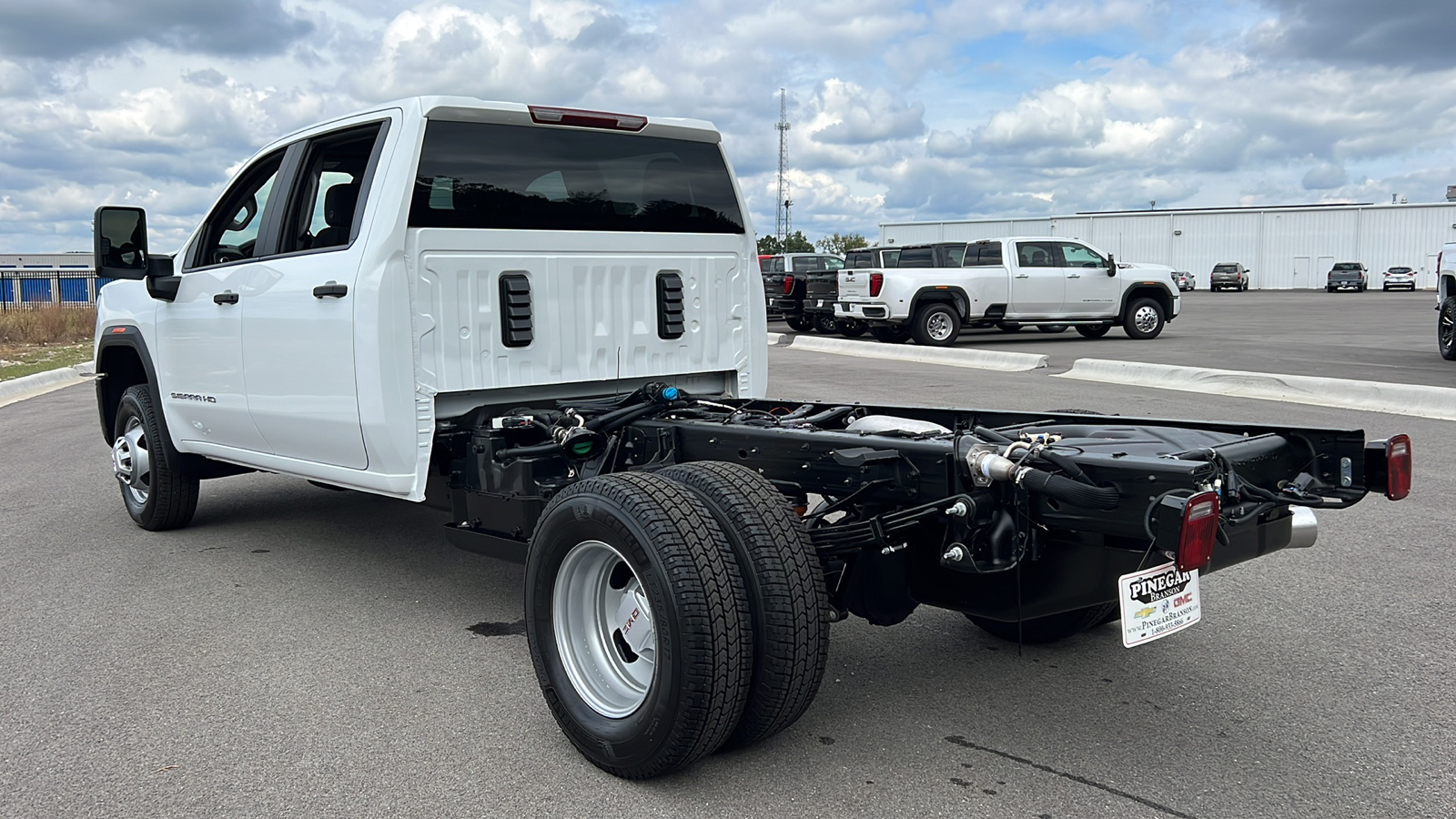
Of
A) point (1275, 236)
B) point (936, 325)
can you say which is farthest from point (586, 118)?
point (1275, 236)

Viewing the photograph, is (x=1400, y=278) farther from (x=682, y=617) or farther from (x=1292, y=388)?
(x=682, y=617)

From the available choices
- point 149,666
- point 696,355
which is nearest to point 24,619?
point 149,666

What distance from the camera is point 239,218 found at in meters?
5.93

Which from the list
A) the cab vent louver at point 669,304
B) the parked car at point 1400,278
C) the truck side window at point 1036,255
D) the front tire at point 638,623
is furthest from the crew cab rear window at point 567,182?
the parked car at point 1400,278

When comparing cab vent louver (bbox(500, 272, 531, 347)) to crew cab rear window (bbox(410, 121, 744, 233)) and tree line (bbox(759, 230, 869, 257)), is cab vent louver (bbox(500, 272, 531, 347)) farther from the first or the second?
tree line (bbox(759, 230, 869, 257))

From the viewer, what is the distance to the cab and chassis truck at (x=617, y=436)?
3188mm

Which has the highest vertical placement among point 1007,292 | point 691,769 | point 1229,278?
point 1229,278

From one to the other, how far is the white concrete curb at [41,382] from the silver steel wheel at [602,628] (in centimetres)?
1317

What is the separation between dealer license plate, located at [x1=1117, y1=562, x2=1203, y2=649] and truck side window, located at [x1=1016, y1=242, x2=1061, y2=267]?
775 inches

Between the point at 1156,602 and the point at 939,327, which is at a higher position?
the point at 939,327

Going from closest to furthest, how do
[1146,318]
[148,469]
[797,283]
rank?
[148,469]
[1146,318]
[797,283]

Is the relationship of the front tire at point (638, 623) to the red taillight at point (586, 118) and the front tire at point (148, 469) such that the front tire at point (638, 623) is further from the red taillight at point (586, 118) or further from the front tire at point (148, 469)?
the front tire at point (148, 469)

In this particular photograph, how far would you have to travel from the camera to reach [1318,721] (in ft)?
12.2

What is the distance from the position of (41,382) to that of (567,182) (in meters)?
15.2
